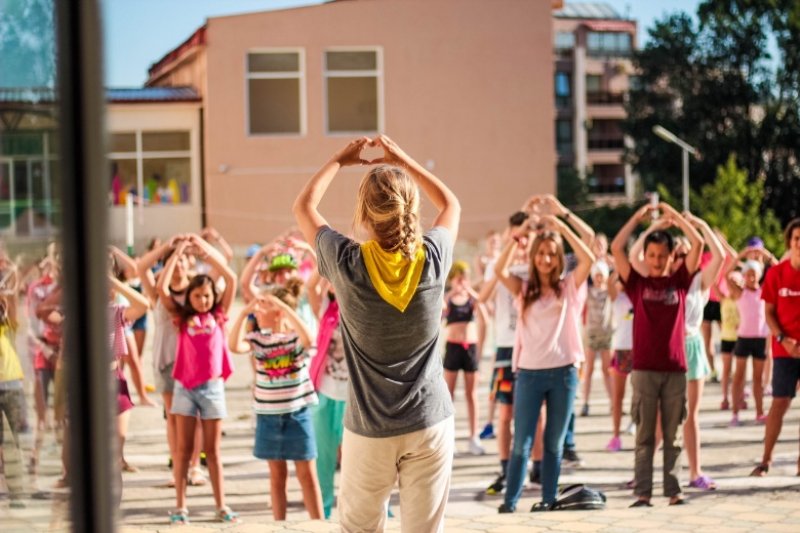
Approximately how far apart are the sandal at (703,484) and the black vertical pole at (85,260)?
7.26 meters

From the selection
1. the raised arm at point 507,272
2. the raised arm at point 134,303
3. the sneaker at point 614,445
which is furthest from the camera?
the sneaker at point 614,445

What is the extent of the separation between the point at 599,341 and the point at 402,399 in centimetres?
816

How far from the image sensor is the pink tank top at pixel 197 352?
7750 mm

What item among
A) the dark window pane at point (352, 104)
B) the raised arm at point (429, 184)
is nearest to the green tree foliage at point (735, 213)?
the dark window pane at point (352, 104)

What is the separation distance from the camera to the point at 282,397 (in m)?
7.20

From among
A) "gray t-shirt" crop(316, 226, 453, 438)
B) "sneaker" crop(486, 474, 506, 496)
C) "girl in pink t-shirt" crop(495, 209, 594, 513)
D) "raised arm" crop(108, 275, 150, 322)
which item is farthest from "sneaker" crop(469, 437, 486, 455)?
"gray t-shirt" crop(316, 226, 453, 438)

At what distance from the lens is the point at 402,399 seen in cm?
421

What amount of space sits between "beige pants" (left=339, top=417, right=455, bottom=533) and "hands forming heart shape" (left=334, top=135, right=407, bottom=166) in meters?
0.97

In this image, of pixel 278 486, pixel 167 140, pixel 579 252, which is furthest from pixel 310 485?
pixel 167 140

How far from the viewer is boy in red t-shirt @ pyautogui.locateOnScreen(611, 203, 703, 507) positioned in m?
7.85

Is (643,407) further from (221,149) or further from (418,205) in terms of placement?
(221,149)

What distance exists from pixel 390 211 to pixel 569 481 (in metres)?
5.44

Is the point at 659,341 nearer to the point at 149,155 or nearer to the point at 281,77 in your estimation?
the point at 281,77

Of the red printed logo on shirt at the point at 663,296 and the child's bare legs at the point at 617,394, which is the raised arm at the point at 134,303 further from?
the child's bare legs at the point at 617,394
